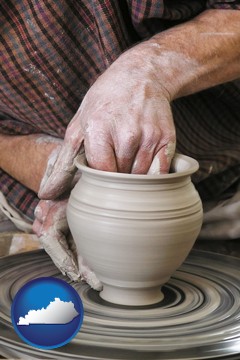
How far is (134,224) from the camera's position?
1221mm

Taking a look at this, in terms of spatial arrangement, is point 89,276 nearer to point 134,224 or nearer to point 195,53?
point 134,224

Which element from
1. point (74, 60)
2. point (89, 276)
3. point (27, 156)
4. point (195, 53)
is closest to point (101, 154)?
point (89, 276)

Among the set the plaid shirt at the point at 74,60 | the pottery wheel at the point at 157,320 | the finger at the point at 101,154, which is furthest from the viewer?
the plaid shirt at the point at 74,60

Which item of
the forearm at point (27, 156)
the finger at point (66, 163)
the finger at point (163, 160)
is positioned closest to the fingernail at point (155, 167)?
the finger at point (163, 160)

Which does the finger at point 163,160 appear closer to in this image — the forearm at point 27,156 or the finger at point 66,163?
the finger at point 66,163

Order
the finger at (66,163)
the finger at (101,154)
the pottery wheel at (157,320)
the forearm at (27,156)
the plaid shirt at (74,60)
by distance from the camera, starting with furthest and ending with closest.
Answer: the forearm at (27,156)
the plaid shirt at (74,60)
the finger at (66,163)
the finger at (101,154)
the pottery wheel at (157,320)

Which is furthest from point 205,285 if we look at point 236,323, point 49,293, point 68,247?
point 49,293

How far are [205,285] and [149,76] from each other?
0.40 metres

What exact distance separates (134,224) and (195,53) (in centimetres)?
48

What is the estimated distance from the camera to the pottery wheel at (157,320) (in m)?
1.14

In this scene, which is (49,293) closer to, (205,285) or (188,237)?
(188,237)

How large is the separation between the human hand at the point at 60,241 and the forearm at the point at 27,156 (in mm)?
297

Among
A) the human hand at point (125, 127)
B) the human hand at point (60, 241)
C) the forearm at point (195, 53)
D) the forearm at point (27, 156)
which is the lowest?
the forearm at point (27, 156)

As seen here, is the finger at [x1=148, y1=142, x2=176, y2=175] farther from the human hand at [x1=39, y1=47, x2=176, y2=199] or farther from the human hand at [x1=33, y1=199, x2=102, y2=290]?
the human hand at [x1=33, y1=199, x2=102, y2=290]
